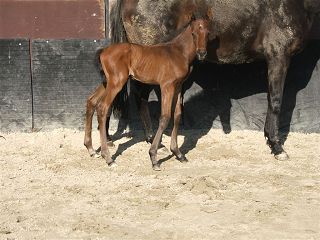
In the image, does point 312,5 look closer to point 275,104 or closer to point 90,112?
point 275,104

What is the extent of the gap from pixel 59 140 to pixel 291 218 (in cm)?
357

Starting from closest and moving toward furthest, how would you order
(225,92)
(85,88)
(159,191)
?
(159,191)
(85,88)
(225,92)

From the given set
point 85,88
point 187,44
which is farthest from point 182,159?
point 85,88

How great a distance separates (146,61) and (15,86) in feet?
7.75

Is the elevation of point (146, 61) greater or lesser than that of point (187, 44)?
lesser

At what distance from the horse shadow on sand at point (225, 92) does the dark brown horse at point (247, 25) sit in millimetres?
894

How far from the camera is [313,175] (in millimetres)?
5355

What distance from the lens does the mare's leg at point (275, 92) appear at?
619cm

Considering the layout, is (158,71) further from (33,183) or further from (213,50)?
(33,183)

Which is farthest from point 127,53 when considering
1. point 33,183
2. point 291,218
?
point 291,218

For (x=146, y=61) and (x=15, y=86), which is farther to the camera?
(x=15, y=86)

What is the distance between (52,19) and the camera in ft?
24.9

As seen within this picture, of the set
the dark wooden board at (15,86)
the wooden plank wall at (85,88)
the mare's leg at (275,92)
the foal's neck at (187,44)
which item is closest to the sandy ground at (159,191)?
the mare's leg at (275,92)

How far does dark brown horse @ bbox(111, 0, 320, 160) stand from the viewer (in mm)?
6184
